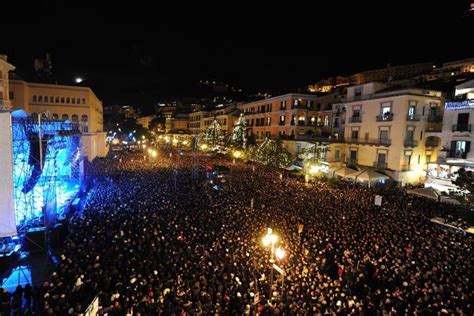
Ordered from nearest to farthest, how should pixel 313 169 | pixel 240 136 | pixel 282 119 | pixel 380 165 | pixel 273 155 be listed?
pixel 380 165
pixel 313 169
pixel 273 155
pixel 282 119
pixel 240 136

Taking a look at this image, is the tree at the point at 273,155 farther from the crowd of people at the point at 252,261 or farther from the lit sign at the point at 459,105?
the lit sign at the point at 459,105

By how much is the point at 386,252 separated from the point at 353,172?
15274mm

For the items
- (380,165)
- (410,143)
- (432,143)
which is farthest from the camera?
(380,165)

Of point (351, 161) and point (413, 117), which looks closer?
point (413, 117)

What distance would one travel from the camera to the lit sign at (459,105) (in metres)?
19.8

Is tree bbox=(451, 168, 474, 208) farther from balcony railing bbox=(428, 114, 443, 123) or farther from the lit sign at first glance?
balcony railing bbox=(428, 114, 443, 123)

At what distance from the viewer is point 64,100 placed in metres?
37.3

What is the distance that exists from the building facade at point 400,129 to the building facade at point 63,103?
107 ft

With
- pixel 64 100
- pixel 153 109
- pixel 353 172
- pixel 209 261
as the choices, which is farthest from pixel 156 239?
pixel 153 109

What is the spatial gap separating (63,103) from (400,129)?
4070 cm

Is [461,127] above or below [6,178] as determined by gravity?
above

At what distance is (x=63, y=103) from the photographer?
3716cm

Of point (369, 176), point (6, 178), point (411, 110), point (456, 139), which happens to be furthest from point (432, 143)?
point (6, 178)

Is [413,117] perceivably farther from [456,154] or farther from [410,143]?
[456,154]
